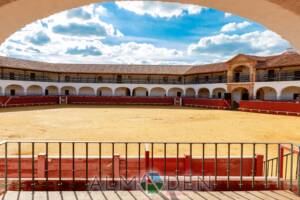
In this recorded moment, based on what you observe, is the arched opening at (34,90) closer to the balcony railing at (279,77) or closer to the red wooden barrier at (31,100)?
the red wooden barrier at (31,100)

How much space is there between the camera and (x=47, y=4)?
7.00 feet

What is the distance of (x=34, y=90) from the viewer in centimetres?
3653

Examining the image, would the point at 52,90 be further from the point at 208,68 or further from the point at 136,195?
the point at 136,195

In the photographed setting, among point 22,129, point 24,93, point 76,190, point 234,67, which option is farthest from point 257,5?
point 24,93

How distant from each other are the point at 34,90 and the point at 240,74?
32706mm

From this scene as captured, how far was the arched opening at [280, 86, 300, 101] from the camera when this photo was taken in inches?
1016

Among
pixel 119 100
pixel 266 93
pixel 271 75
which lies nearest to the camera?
pixel 271 75

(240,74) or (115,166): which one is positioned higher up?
(240,74)

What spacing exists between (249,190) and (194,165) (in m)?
2.76

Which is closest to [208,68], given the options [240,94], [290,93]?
[240,94]

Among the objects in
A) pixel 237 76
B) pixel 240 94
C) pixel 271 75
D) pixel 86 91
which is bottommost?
pixel 240 94

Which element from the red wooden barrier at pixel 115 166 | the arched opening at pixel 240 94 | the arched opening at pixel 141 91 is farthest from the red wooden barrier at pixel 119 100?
the red wooden barrier at pixel 115 166

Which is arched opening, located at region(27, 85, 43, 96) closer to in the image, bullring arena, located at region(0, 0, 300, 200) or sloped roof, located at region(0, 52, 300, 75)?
bullring arena, located at region(0, 0, 300, 200)

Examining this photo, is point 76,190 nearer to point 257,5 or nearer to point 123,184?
point 123,184
